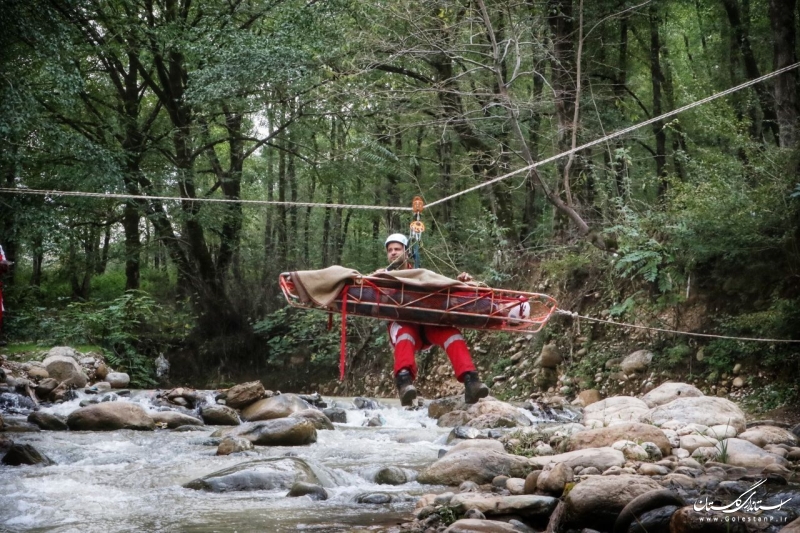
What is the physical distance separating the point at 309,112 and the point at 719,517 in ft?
47.8

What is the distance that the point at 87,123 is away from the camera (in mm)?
18609

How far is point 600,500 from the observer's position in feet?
17.1

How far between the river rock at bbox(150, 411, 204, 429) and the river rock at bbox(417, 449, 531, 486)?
15.2ft

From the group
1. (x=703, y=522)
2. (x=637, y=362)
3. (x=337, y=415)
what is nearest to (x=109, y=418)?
(x=337, y=415)

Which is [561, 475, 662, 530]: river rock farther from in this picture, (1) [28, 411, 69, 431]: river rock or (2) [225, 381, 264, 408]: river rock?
(2) [225, 381, 264, 408]: river rock

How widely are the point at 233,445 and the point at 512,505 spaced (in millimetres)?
4126

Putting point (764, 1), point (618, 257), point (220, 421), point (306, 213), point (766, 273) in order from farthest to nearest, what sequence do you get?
point (306, 213) → point (764, 1) → point (618, 257) → point (220, 421) → point (766, 273)

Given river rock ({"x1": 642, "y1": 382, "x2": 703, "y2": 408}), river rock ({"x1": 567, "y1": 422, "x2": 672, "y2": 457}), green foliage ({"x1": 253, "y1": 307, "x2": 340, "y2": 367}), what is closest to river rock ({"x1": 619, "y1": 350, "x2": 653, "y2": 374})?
river rock ({"x1": 642, "y1": 382, "x2": 703, "y2": 408})

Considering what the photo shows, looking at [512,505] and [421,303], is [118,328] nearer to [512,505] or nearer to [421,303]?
[421,303]

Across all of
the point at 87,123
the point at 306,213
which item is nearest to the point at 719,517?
the point at 87,123

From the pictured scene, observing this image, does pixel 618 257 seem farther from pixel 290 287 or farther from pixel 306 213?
pixel 306 213

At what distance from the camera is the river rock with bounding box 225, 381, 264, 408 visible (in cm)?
1229

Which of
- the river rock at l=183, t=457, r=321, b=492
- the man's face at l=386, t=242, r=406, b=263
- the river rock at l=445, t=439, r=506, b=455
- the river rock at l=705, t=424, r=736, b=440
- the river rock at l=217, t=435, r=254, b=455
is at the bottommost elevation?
the river rock at l=217, t=435, r=254, b=455

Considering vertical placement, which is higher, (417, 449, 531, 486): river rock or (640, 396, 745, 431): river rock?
(640, 396, 745, 431): river rock
